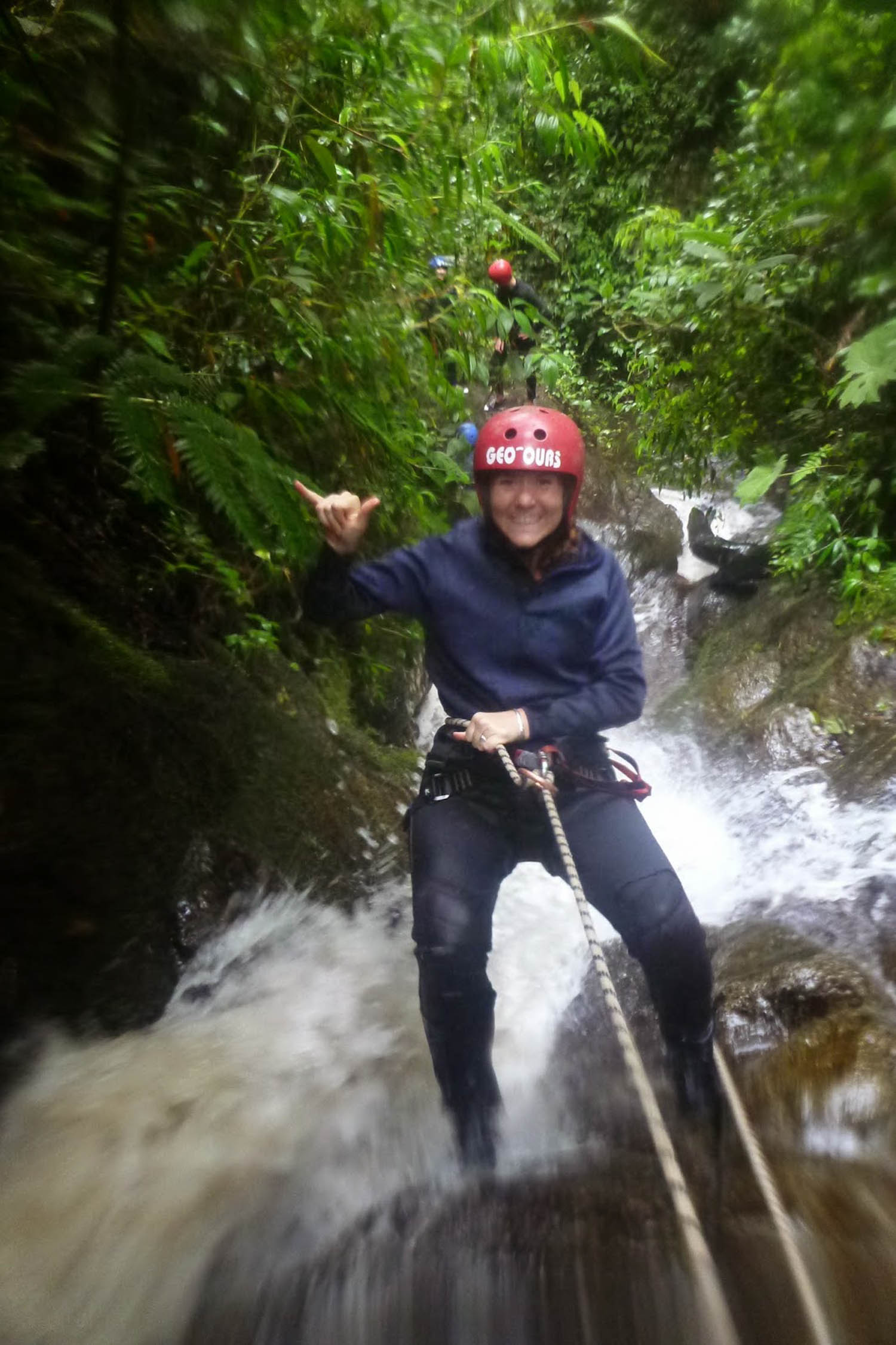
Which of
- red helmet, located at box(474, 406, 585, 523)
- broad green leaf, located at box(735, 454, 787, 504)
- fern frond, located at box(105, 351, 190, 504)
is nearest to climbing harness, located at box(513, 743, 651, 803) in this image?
red helmet, located at box(474, 406, 585, 523)

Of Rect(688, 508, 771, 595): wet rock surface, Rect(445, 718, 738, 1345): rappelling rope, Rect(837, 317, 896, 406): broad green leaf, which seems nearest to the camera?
Rect(445, 718, 738, 1345): rappelling rope

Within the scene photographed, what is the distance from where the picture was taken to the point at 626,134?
9.92 m

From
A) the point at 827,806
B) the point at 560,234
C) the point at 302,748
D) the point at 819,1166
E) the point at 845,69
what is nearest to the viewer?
the point at 819,1166

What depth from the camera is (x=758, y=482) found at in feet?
16.9

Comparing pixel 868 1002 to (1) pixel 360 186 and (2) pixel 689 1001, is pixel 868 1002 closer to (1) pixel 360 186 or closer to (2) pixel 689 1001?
(2) pixel 689 1001

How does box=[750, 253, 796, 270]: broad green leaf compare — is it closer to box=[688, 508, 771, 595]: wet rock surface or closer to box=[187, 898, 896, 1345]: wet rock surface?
box=[688, 508, 771, 595]: wet rock surface

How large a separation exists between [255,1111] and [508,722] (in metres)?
1.40

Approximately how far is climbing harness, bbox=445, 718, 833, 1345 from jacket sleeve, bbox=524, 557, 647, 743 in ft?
0.29

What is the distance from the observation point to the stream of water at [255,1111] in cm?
189

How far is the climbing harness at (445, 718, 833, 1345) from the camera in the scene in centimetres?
134

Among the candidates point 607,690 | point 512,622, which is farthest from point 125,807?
point 607,690

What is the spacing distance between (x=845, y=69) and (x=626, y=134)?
362 inches

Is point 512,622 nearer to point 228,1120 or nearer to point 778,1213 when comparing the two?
point 778,1213

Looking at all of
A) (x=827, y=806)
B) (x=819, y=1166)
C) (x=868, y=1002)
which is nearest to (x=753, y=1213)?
(x=819, y=1166)
